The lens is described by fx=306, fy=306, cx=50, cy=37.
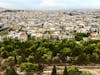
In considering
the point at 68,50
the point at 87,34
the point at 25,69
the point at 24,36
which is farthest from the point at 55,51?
the point at 87,34

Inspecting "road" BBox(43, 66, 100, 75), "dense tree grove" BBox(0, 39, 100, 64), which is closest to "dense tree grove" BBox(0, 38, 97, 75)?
"dense tree grove" BBox(0, 39, 100, 64)

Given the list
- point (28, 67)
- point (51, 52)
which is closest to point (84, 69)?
point (51, 52)

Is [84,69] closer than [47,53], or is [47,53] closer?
[84,69]

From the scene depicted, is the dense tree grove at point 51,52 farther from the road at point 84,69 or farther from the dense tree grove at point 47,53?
the road at point 84,69

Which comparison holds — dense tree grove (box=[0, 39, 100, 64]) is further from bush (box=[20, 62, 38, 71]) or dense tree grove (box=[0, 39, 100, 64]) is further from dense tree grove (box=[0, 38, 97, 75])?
bush (box=[20, 62, 38, 71])

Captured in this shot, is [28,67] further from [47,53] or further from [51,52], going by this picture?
[51,52]

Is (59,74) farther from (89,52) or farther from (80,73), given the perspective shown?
(89,52)

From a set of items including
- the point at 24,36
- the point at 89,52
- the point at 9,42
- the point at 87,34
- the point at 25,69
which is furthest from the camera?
the point at 87,34

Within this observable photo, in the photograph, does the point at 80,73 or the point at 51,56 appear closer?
the point at 80,73
